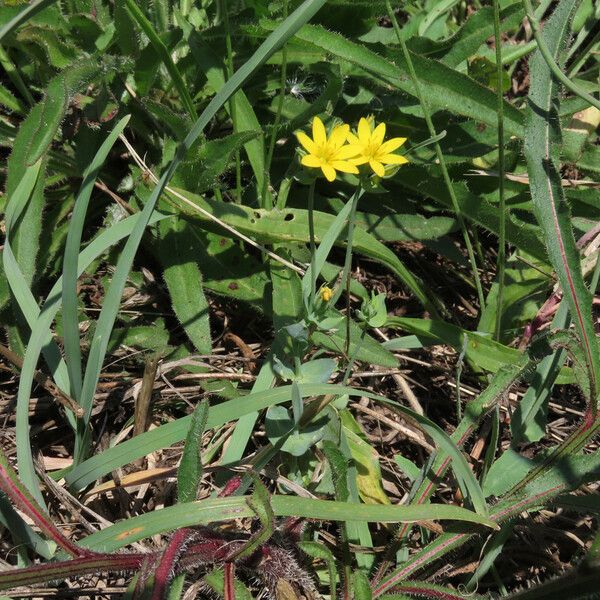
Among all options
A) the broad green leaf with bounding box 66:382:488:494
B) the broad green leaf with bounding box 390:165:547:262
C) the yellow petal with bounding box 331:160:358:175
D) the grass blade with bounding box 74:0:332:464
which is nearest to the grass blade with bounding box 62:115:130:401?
the grass blade with bounding box 74:0:332:464

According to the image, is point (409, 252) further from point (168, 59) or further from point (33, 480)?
point (33, 480)

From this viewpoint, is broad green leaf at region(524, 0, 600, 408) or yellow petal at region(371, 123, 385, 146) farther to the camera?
broad green leaf at region(524, 0, 600, 408)

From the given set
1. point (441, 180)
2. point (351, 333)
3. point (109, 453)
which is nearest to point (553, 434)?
point (351, 333)

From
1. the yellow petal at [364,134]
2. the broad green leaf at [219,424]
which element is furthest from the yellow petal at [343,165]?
the broad green leaf at [219,424]

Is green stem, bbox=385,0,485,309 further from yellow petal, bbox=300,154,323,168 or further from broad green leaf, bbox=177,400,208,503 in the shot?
broad green leaf, bbox=177,400,208,503

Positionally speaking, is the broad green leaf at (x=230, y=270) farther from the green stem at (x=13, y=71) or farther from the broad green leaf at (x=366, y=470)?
the green stem at (x=13, y=71)

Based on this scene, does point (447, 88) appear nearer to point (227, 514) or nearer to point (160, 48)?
point (160, 48)

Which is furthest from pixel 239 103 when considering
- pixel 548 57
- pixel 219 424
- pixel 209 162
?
pixel 219 424
